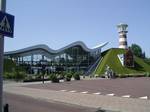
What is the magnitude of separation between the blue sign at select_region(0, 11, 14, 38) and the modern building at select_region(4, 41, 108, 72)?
7130cm

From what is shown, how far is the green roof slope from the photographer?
75.6m

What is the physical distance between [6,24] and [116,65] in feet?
239

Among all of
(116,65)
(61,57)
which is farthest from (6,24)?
(61,57)

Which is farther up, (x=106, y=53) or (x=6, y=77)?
(x=106, y=53)

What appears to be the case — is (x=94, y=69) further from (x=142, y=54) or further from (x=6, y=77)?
(x=142, y=54)

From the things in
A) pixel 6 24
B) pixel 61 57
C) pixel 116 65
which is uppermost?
pixel 61 57

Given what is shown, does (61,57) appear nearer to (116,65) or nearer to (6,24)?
(116,65)

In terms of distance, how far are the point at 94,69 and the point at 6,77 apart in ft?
105

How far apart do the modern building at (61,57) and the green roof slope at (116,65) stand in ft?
12.1

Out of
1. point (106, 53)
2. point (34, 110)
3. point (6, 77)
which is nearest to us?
point (34, 110)

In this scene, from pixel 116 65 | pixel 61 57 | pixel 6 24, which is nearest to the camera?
pixel 6 24

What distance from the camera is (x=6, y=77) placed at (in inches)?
2031

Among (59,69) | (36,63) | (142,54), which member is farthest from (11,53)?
(142,54)

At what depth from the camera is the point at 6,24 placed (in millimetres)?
6734
